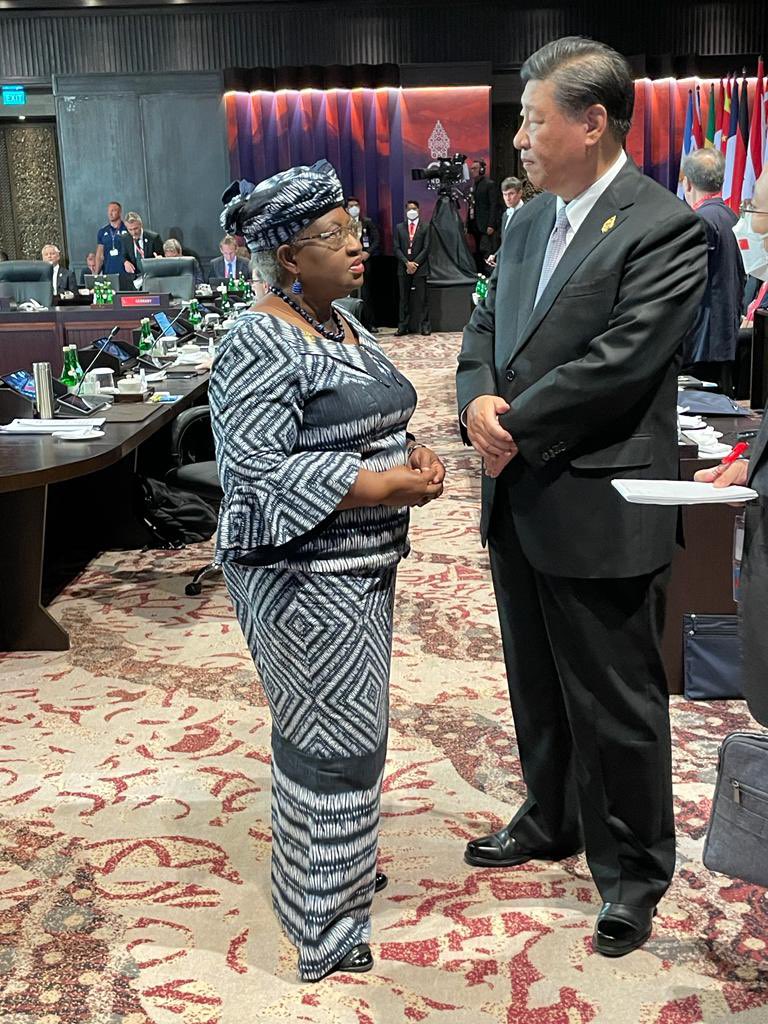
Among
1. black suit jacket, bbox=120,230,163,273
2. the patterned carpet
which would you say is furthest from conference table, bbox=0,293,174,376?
the patterned carpet

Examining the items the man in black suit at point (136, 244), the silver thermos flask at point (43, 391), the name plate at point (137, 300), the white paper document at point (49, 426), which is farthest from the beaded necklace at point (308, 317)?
the man in black suit at point (136, 244)

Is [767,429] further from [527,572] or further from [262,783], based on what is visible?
[262,783]

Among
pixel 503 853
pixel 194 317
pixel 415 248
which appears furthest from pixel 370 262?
pixel 503 853

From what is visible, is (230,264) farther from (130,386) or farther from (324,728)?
(324,728)

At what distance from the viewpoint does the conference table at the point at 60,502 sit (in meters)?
4.21

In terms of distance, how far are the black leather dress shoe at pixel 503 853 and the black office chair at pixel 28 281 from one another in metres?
9.69

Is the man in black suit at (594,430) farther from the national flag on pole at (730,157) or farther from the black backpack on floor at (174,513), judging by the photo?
the national flag on pole at (730,157)

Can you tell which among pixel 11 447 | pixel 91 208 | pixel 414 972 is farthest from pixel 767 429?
pixel 91 208

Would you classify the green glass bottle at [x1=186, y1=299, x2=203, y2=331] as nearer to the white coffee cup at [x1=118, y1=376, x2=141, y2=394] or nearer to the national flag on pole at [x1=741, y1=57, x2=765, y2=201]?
the white coffee cup at [x1=118, y1=376, x2=141, y2=394]

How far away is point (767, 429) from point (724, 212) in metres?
4.86

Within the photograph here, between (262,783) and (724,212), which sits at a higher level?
(724,212)

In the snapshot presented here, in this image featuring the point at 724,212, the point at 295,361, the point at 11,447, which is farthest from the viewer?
the point at 724,212

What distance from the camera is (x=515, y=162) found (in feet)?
58.7

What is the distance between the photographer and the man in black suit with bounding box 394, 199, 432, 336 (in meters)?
16.0
